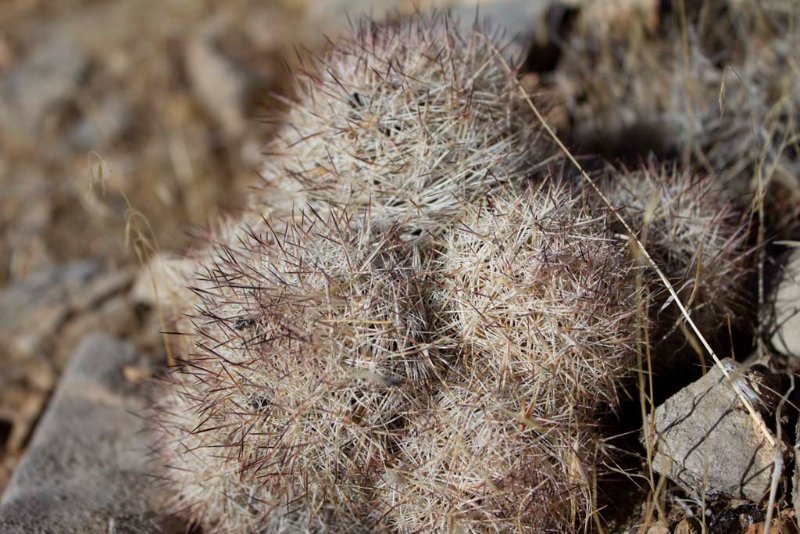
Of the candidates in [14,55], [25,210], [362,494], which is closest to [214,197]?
[25,210]

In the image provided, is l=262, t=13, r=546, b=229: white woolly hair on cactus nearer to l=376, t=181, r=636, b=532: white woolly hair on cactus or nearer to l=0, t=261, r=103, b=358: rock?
l=376, t=181, r=636, b=532: white woolly hair on cactus

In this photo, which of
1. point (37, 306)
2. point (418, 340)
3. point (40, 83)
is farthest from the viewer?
point (40, 83)

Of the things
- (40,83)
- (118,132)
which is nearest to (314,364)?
(118,132)

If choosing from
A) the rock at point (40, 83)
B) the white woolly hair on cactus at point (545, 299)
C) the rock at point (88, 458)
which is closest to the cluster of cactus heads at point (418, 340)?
the white woolly hair on cactus at point (545, 299)

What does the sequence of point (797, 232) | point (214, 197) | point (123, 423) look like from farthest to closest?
point (214, 197)
point (123, 423)
point (797, 232)

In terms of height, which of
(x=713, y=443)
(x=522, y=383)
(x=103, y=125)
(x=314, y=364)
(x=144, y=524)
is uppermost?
(x=103, y=125)

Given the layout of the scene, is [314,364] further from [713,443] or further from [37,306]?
[37,306]

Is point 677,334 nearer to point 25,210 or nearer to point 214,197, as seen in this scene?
point 214,197
